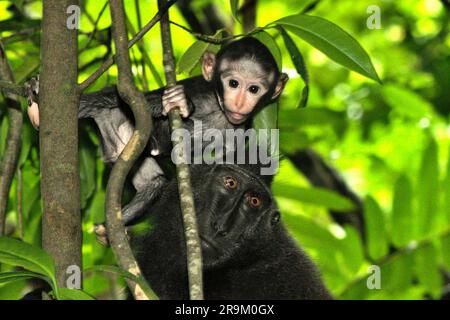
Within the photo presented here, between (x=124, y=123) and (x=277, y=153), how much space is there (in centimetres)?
68

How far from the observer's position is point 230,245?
9.78 feet

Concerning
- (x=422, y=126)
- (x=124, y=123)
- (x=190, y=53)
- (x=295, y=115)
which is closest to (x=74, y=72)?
(x=190, y=53)

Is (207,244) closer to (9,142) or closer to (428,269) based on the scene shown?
(9,142)

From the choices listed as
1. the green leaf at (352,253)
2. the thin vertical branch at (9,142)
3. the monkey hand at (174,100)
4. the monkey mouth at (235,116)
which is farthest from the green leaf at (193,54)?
the green leaf at (352,253)

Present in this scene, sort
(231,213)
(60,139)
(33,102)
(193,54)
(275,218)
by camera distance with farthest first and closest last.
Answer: (275,218) → (231,213) → (193,54) → (33,102) → (60,139)

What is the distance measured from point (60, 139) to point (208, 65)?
121 cm

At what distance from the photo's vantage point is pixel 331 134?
5805 millimetres

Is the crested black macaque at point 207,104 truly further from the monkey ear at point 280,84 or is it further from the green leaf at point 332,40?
the green leaf at point 332,40

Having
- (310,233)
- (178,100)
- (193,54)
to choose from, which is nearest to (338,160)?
(310,233)

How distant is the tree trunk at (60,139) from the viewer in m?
2.13

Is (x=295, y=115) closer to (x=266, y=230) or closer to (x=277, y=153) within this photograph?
(x=277, y=153)

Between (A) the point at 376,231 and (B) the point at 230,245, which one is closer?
(B) the point at 230,245
